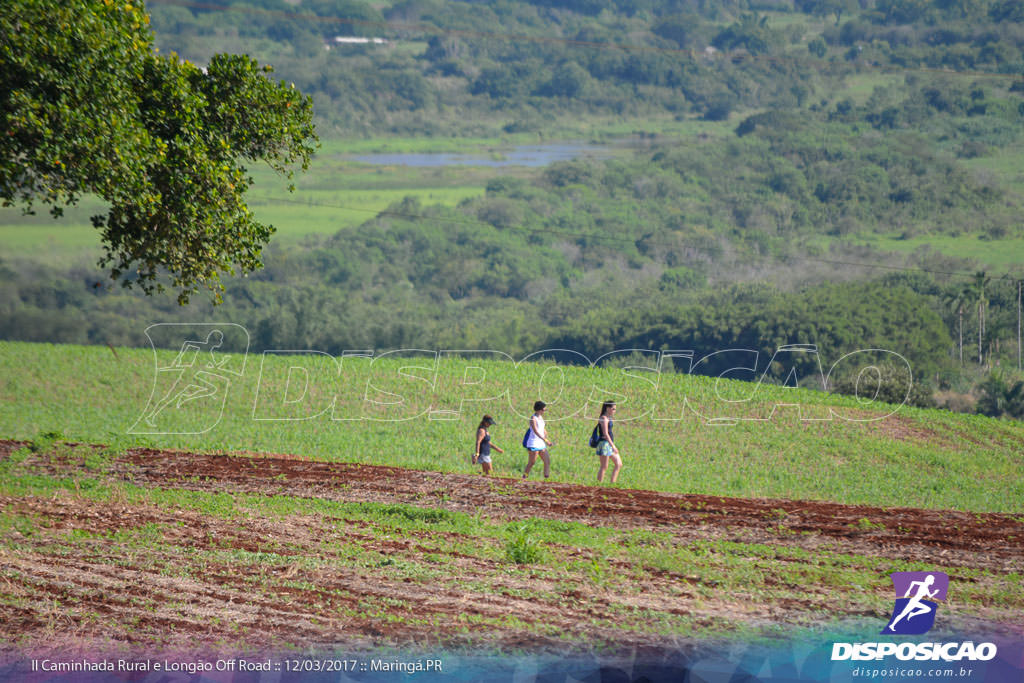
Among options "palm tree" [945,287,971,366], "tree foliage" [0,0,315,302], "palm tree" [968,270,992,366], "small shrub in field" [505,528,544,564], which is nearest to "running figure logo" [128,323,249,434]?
"tree foliage" [0,0,315,302]

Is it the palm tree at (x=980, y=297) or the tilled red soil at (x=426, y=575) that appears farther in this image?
→ the palm tree at (x=980, y=297)

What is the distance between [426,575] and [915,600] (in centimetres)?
546

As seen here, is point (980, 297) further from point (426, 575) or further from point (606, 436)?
point (426, 575)

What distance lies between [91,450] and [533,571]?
1072 centimetres

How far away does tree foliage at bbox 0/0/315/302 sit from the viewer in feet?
43.9

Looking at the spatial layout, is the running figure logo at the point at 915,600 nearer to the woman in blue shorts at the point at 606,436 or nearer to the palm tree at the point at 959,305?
the woman in blue shorts at the point at 606,436

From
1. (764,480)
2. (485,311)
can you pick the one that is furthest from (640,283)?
(764,480)

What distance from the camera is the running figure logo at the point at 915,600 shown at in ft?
33.3

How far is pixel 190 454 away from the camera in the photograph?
18.8 metres

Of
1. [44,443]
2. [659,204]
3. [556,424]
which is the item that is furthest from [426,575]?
[659,204]

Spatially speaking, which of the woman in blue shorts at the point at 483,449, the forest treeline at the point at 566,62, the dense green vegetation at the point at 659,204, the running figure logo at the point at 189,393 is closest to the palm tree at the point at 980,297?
the dense green vegetation at the point at 659,204

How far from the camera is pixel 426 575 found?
1116 cm

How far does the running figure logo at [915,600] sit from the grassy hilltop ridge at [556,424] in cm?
789

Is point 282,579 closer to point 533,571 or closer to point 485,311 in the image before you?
point 533,571
